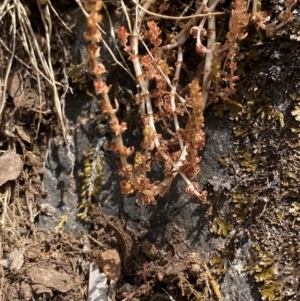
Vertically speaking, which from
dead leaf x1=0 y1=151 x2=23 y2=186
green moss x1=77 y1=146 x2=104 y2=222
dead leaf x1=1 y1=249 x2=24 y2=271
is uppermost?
dead leaf x1=0 y1=151 x2=23 y2=186

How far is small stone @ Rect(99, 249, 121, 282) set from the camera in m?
2.02

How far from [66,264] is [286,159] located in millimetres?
909

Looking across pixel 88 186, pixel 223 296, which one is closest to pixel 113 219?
pixel 88 186

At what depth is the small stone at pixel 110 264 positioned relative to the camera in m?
2.02

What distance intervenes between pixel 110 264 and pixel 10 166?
1.84 ft

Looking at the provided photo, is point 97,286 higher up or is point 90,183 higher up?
point 90,183

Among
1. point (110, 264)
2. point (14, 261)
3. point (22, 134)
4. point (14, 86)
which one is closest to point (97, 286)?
point (110, 264)

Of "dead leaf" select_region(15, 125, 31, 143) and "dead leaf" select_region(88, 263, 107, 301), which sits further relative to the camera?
"dead leaf" select_region(15, 125, 31, 143)

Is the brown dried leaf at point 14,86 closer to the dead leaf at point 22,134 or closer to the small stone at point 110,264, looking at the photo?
the dead leaf at point 22,134

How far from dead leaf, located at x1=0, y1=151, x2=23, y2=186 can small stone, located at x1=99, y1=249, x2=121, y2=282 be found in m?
0.48

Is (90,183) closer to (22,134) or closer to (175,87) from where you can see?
(22,134)

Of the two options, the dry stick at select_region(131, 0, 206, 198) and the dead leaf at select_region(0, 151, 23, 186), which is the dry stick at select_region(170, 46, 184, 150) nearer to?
the dry stick at select_region(131, 0, 206, 198)

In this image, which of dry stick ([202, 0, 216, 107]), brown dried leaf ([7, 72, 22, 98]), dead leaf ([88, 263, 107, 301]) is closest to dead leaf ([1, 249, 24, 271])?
dead leaf ([88, 263, 107, 301])

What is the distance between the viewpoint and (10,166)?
7.09ft
